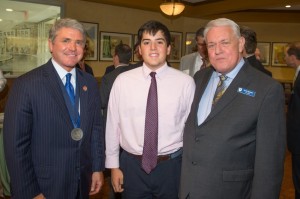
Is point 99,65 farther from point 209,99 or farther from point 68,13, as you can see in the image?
point 209,99

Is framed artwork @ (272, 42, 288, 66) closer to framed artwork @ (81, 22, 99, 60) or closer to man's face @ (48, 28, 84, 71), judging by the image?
framed artwork @ (81, 22, 99, 60)

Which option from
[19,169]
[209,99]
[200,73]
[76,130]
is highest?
[200,73]

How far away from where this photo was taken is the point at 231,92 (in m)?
1.66

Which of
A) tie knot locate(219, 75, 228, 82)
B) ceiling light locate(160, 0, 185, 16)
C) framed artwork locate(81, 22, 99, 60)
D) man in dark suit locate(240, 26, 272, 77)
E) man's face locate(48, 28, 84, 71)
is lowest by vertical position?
tie knot locate(219, 75, 228, 82)

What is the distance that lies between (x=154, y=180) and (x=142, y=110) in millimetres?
447

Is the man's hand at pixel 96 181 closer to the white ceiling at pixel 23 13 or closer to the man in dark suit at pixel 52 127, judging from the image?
the man in dark suit at pixel 52 127

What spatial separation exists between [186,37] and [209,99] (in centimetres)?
770

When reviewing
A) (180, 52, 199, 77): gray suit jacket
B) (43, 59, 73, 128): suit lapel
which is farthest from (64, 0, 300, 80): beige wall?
(43, 59, 73, 128): suit lapel

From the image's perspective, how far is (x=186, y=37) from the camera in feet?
30.3

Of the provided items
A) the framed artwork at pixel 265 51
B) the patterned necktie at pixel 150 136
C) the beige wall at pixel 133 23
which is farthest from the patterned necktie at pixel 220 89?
the framed artwork at pixel 265 51

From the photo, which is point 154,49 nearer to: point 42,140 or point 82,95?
point 82,95

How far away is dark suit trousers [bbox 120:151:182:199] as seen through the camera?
1.95 meters

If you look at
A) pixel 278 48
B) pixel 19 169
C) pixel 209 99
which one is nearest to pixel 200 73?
pixel 209 99

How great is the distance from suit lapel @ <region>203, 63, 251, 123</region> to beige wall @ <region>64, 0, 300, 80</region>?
475 centimetres
